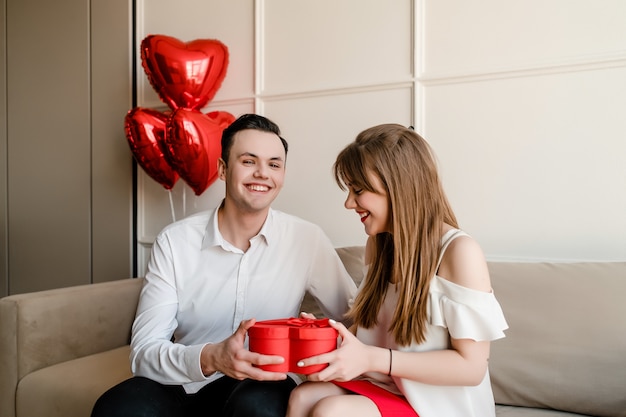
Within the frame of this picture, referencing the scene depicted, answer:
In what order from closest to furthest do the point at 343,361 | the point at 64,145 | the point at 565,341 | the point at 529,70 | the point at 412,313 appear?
1. the point at 343,361
2. the point at 412,313
3. the point at 565,341
4. the point at 529,70
5. the point at 64,145

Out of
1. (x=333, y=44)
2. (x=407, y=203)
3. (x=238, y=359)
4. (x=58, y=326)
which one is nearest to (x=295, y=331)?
(x=238, y=359)

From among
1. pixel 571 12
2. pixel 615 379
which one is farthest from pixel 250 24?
pixel 615 379

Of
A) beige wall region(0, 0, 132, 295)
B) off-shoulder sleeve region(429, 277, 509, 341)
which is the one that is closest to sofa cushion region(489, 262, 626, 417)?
off-shoulder sleeve region(429, 277, 509, 341)

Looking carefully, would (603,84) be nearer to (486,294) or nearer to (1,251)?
(486,294)

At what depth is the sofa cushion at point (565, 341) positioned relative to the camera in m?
1.48

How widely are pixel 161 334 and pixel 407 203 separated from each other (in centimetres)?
80

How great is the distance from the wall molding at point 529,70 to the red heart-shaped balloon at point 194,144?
86cm

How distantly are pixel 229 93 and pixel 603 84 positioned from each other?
1551 millimetres

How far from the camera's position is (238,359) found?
1230mm

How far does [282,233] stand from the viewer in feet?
5.91

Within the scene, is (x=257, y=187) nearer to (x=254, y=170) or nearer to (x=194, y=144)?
(x=254, y=170)

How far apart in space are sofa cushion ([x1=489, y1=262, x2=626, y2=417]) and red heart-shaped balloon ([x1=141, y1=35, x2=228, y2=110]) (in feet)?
4.84

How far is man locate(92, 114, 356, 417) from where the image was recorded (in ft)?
5.24

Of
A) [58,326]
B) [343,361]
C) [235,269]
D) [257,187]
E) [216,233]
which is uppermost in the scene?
[257,187]
